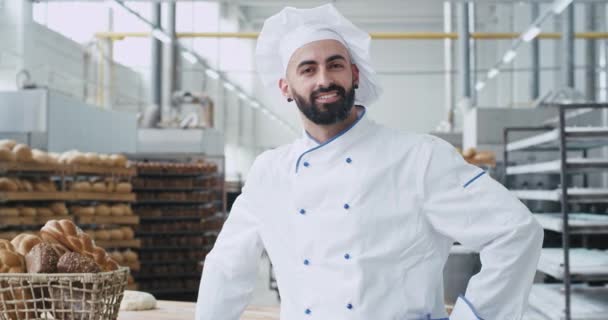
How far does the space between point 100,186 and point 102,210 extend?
8.4 inches

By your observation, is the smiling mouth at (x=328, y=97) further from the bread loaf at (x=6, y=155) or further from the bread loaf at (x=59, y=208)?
the bread loaf at (x=59, y=208)

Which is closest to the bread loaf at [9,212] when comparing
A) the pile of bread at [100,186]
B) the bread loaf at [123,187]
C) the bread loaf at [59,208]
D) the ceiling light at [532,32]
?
the bread loaf at [59,208]

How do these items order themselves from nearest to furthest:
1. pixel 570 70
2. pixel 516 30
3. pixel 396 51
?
1. pixel 570 70
2. pixel 516 30
3. pixel 396 51

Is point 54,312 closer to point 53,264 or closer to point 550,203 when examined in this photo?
point 53,264

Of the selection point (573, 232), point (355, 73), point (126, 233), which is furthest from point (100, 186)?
point (355, 73)

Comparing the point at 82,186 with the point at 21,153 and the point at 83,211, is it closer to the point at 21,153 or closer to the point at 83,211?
the point at 83,211

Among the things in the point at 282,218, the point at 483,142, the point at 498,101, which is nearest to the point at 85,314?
the point at 282,218

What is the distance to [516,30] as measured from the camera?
16812 millimetres

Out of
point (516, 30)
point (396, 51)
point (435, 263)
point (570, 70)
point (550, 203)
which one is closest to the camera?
point (435, 263)

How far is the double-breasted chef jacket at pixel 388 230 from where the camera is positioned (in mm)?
1462

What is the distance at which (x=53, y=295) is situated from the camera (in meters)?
1.65

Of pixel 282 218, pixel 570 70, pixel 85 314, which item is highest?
pixel 570 70

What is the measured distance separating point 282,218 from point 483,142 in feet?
24.0

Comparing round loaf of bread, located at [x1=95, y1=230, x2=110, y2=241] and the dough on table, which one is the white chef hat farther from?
round loaf of bread, located at [x1=95, y1=230, x2=110, y2=241]
